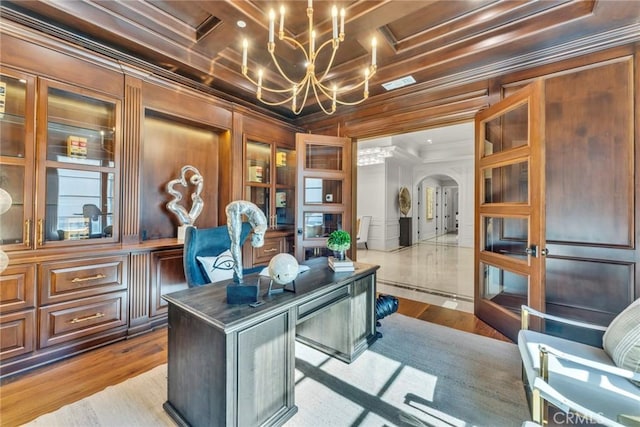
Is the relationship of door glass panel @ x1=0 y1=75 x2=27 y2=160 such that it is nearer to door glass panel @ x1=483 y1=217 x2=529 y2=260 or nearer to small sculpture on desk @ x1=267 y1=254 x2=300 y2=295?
small sculpture on desk @ x1=267 y1=254 x2=300 y2=295

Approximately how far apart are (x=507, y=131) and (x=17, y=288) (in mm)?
4383

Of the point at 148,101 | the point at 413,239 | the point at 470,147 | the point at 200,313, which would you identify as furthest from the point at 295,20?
the point at 413,239

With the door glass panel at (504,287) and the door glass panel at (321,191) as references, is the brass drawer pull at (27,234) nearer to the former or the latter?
the door glass panel at (321,191)

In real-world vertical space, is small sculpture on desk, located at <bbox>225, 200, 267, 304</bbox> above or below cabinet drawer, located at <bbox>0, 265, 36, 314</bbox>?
above

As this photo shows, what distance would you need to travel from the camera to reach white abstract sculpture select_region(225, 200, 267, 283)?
4.81 feet

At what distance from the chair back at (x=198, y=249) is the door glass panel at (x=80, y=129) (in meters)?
1.20

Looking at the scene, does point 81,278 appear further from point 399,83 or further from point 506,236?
point 506,236

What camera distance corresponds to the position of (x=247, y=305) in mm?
1362

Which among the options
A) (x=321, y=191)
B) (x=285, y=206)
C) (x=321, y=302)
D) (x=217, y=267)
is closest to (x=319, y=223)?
(x=321, y=191)

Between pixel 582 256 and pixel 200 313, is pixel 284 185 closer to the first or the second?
pixel 200 313

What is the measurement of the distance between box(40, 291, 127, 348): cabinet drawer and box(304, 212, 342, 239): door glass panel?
7.31 feet

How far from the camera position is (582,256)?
232 centimetres

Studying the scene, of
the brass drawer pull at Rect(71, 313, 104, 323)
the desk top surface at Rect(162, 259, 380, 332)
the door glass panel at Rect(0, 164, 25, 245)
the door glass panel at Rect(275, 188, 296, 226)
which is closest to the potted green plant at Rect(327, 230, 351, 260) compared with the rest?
the desk top surface at Rect(162, 259, 380, 332)

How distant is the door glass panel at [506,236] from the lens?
8.24ft
